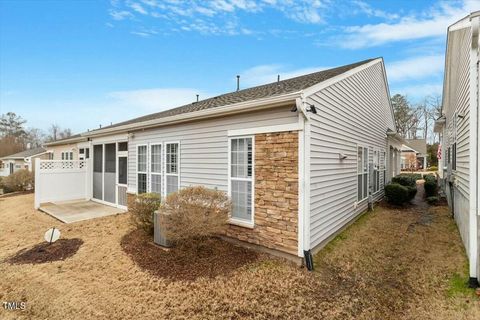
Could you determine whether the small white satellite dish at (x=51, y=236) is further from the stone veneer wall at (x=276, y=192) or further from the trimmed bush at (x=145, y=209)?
the stone veneer wall at (x=276, y=192)

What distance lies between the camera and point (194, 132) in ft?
22.4

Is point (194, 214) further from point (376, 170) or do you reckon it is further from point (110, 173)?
point (376, 170)

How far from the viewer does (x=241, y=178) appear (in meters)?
5.71

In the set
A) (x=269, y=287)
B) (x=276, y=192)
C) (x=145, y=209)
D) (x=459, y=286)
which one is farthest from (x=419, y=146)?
(x=145, y=209)

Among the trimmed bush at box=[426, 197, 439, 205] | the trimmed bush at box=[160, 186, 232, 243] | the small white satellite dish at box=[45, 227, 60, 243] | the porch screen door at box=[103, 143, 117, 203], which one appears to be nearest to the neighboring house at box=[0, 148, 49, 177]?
the porch screen door at box=[103, 143, 117, 203]

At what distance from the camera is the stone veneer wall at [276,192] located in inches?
191

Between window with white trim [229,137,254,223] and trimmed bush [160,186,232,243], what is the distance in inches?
19.2

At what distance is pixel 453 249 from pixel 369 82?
5.96 metres

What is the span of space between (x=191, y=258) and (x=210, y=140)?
279cm

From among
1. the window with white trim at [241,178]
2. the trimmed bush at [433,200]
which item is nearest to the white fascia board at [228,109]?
the window with white trim at [241,178]

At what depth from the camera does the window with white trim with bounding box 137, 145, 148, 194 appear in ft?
28.5

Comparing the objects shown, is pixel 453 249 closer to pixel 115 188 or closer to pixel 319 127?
pixel 319 127

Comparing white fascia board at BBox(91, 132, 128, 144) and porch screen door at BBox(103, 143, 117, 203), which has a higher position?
white fascia board at BBox(91, 132, 128, 144)

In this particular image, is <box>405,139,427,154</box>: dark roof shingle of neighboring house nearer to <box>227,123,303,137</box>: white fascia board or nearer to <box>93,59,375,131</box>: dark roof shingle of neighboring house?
<box>93,59,375,131</box>: dark roof shingle of neighboring house
